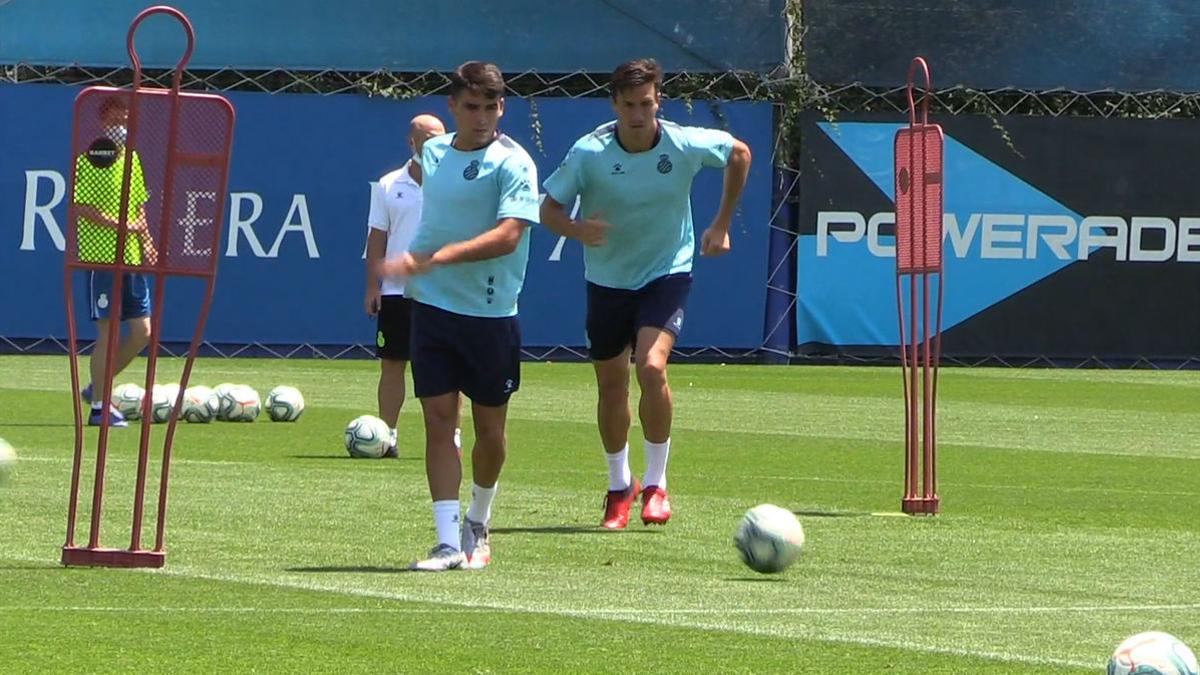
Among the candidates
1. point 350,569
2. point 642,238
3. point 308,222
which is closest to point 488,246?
point 350,569

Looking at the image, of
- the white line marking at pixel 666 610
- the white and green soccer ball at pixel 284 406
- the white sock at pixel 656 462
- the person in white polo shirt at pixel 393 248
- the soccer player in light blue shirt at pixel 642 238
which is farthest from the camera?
the white and green soccer ball at pixel 284 406

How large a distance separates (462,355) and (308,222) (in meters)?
15.1

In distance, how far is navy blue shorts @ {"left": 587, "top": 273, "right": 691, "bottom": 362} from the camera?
34.6 ft

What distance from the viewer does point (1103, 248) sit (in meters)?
24.6

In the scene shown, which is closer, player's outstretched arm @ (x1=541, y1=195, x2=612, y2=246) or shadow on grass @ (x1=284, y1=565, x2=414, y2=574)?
shadow on grass @ (x1=284, y1=565, x2=414, y2=574)

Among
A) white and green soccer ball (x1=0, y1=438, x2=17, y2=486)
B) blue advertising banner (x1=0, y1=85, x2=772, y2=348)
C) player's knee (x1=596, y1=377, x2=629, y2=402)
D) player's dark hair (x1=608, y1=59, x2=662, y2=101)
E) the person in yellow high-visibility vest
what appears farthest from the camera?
blue advertising banner (x1=0, y1=85, x2=772, y2=348)

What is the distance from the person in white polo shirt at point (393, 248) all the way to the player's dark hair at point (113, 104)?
175 inches

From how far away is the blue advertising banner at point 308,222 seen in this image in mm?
23203

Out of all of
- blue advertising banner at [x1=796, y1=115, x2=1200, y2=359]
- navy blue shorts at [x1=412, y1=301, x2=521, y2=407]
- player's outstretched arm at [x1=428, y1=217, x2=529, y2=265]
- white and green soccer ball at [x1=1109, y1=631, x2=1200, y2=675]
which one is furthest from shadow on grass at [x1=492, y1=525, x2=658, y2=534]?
blue advertising banner at [x1=796, y1=115, x2=1200, y2=359]

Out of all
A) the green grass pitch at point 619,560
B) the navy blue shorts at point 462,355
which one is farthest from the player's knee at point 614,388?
the navy blue shorts at point 462,355

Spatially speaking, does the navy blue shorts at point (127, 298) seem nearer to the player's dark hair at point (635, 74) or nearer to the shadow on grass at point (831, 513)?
the shadow on grass at point (831, 513)

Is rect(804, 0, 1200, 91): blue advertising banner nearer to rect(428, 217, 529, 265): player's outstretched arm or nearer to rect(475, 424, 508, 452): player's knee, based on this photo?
rect(475, 424, 508, 452): player's knee

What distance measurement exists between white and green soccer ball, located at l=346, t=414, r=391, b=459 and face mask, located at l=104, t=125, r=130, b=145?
5.45m

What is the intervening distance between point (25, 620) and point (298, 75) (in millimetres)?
17434
